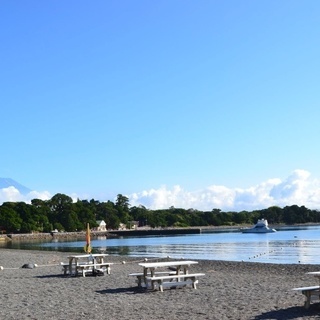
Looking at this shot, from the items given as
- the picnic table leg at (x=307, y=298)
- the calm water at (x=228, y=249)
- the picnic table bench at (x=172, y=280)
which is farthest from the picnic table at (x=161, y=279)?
the calm water at (x=228, y=249)

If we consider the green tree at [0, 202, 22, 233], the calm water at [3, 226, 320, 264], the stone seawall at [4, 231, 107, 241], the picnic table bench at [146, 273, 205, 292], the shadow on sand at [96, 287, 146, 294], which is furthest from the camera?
the green tree at [0, 202, 22, 233]

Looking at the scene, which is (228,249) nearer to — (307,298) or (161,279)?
(161,279)

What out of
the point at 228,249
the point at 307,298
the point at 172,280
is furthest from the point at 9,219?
the point at 307,298

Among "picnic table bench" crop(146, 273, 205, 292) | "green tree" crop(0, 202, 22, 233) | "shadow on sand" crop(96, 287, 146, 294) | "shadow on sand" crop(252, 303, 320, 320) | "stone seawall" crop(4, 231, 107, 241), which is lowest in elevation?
"stone seawall" crop(4, 231, 107, 241)

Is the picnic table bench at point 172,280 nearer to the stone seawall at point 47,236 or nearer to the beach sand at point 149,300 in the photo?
the beach sand at point 149,300

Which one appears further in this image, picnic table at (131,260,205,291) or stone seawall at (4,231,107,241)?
stone seawall at (4,231,107,241)

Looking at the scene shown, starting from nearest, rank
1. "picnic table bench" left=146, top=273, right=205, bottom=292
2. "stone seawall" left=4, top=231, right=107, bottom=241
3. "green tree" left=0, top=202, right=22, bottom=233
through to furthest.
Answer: "picnic table bench" left=146, top=273, right=205, bottom=292 → "stone seawall" left=4, top=231, right=107, bottom=241 → "green tree" left=0, top=202, right=22, bottom=233

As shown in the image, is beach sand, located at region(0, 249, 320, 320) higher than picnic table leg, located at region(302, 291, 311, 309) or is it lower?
lower

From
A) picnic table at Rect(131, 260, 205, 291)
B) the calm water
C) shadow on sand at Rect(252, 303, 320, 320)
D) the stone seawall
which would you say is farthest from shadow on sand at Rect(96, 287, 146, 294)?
the stone seawall

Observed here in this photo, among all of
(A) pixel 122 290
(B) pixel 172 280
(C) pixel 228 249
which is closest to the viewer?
(A) pixel 122 290

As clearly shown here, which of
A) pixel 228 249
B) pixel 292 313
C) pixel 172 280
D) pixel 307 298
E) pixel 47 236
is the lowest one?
pixel 47 236

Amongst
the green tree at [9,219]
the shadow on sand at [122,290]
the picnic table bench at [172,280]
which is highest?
the green tree at [9,219]

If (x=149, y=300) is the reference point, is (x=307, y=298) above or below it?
above

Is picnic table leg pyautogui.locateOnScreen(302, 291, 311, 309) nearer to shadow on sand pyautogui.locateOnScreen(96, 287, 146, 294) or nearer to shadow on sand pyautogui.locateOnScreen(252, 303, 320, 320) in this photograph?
shadow on sand pyautogui.locateOnScreen(252, 303, 320, 320)
